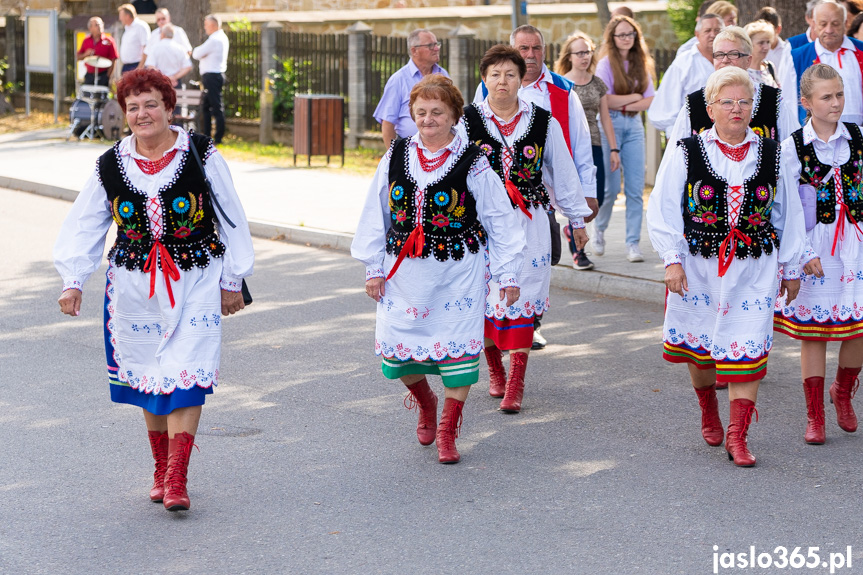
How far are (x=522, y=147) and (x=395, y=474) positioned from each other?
1898 millimetres

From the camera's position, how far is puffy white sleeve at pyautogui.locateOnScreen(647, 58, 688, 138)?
8352 mm

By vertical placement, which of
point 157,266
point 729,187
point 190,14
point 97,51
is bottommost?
point 157,266

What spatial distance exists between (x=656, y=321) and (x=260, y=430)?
3.54 meters

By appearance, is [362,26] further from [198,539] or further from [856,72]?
[198,539]

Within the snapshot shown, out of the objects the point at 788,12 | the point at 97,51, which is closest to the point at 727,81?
the point at 788,12

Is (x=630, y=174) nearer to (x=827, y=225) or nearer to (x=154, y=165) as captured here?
(x=827, y=225)

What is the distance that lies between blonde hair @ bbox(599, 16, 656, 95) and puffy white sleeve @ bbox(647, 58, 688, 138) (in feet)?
5.14

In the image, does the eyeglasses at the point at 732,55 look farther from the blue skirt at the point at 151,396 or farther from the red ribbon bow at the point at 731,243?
the blue skirt at the point at 151,396

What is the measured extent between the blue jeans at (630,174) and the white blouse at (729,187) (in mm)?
4524

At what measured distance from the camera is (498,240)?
5.55 meters

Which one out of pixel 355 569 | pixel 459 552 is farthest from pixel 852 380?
pixel 355 569

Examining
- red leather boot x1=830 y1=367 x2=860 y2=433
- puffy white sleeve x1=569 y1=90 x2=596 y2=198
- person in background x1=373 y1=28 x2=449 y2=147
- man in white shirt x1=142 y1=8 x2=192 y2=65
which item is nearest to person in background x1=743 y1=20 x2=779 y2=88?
puffy white sleeve x1=569 y1=90 x2=596 y2=198

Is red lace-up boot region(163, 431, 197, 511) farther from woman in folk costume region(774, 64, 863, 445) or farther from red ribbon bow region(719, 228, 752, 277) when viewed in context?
woman in folk costume region(774, 64, 863, 445)

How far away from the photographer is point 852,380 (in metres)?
6.10
